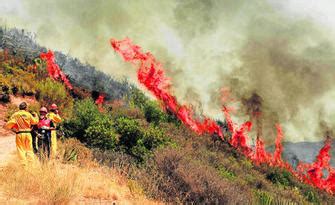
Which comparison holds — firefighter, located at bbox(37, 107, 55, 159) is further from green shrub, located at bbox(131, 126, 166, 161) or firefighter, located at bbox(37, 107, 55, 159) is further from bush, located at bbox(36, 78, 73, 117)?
bush, located at bbox(36, 78, 73, 117)

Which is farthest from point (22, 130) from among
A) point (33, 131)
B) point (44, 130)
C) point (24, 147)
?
point (33, 131)

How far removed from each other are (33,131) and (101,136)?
430 centimetres

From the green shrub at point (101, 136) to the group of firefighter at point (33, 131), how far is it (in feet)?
12.3

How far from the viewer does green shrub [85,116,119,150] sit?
629 inches

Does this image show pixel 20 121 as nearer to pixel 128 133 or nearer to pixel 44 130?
pixel 44 130

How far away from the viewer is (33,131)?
12062mm

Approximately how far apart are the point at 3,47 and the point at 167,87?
542 inches

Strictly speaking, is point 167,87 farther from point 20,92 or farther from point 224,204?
point 224,204

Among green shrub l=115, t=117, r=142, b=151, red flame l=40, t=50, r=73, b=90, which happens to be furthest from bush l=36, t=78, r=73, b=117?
green shrub l=115, t=117, r=142, b=151

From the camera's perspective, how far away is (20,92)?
83.5 feet

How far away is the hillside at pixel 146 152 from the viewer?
10.5m

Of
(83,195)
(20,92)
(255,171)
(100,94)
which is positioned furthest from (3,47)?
(83,195)

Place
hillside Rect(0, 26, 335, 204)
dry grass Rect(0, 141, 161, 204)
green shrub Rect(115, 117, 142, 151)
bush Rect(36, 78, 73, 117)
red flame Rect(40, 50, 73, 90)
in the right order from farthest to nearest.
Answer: red flame Rect(40, 50, 73, 90)
bush Rect(36, 78, 73, 117)
green shrub Rect(115, 117, 142, 151)
hillside Rect(0, 26, 335, 204)
dry grass Rect(0, 141, 161, 204)

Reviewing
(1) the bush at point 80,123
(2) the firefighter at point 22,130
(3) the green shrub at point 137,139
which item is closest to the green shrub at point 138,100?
(1) the bush at point 80,123
